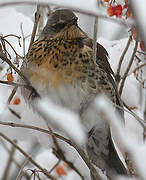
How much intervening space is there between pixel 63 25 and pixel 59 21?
3 cm

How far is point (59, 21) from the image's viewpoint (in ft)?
5.83

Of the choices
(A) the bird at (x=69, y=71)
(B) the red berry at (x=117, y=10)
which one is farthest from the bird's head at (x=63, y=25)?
(B) the red berry at (x=117, y=10)

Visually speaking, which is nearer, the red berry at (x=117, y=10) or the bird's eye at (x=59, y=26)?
the red berry at (x=117, y=10)

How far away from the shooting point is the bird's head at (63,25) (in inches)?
68.3

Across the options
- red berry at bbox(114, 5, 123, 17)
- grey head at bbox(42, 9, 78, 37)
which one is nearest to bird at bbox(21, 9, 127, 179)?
grey head at bbox(42, 9, 78, 37)

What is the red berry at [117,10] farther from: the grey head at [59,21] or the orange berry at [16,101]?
the orange berry at [16,101]

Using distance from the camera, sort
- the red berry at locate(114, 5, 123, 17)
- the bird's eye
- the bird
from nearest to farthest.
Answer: the red berry at locate(114, 5, 123, 17), the bird, the bird's eye

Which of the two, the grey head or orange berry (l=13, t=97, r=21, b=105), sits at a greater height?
the grey head

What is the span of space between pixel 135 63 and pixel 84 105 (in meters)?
0.32

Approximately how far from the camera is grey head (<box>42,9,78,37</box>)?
174cm

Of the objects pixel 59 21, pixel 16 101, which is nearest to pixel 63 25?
pixel 59 21

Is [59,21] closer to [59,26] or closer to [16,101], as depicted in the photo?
[59,26]

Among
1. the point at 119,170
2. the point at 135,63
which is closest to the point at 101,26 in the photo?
the point at 135,63

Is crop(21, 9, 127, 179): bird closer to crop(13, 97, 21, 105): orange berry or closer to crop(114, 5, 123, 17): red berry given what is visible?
crop(13, 97, 21, 105): orange berry
